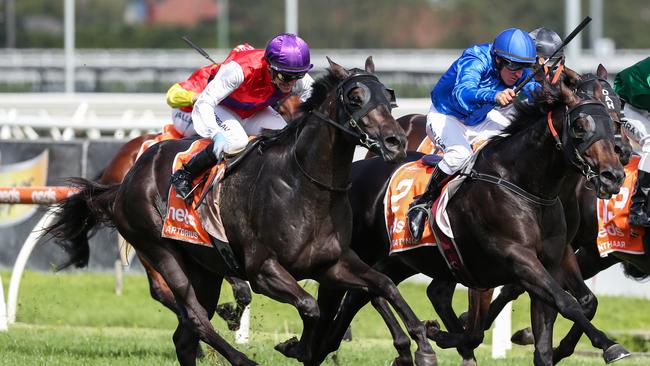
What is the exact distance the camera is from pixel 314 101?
6.56m

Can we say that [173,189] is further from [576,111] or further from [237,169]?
[576,111]

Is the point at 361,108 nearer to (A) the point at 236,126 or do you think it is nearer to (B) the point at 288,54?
(B) the point at 288,54

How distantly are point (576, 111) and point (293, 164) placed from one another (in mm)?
1419

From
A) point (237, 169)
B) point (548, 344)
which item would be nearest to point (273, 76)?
point (237, 169)

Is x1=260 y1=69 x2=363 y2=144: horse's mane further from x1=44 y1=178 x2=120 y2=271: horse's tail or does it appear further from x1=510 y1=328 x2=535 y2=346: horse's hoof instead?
x1=510 y1=328 x2=535 y2=346: horse's hoof

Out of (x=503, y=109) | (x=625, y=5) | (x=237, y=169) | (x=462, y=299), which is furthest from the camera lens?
(x=625, y=5)

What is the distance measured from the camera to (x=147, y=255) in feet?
24.3

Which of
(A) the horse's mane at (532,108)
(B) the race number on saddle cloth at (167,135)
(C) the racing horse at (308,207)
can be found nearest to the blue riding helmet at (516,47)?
(A) the horse's mane at (532,108)

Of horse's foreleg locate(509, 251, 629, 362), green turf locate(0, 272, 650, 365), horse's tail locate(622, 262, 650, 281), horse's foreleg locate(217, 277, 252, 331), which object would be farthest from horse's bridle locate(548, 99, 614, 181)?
horse's foreleg locate(217, 277, 252, 331)

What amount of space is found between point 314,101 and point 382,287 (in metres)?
1.01

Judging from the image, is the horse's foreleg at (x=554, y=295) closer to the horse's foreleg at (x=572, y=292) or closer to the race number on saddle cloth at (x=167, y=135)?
the horse's foreleg at (x=572, y=292)

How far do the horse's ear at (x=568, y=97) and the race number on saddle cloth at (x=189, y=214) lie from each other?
1.80 meters

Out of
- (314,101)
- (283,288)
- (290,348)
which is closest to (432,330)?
(290,348)

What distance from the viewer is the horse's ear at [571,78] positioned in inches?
256
